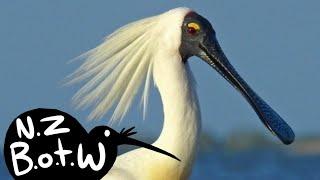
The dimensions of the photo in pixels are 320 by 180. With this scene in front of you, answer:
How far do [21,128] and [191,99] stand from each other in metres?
1.58

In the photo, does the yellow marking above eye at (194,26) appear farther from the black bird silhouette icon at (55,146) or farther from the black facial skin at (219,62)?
the black bird silhouette icon at (55,146)

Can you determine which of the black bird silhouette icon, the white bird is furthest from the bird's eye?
the black bird silhouette icon

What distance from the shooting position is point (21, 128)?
9953mm

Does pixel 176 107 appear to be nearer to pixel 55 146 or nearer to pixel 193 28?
pixel 193 28

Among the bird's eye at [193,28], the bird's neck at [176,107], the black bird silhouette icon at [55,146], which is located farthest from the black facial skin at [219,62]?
the black bird silhouette icon at [55,146]

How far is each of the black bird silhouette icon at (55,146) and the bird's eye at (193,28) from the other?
53.6 inches

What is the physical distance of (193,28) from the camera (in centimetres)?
1120

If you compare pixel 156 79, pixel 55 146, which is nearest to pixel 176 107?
pixel 156 79

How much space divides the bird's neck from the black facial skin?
20 cm

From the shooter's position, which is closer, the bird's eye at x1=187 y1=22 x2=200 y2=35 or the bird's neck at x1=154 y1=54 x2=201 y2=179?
the bird's neck at x1=154 y1=54 x2=201 y2=179


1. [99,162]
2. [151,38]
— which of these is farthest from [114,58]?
[99,162]

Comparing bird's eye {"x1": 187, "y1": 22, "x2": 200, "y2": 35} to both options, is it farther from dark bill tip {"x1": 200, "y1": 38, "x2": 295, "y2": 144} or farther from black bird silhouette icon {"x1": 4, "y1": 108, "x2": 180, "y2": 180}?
black bird silhouette icon {"x1": 4, "y1": 108, "x2": 180, "y2": 180}

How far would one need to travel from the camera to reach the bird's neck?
11.0 m

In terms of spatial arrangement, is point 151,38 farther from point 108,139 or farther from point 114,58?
point 108,139
